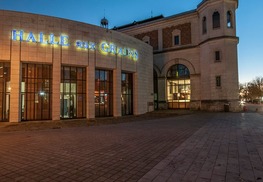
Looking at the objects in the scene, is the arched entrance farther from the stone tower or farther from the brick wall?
the brick wall

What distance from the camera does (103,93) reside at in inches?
870

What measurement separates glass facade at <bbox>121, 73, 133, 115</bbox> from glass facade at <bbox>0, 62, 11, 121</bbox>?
12111 millimetres

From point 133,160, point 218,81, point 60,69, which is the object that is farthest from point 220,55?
point 133,160

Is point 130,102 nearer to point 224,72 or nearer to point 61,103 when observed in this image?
point 61,103

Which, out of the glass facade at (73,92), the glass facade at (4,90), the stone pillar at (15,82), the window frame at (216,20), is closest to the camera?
the stone pillar at (15,82)

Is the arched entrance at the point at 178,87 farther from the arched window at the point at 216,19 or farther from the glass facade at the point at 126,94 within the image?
the glass facade at the point at 126,94

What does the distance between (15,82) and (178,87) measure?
25.9m

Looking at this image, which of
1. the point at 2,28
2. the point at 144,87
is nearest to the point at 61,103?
the point at 2,28

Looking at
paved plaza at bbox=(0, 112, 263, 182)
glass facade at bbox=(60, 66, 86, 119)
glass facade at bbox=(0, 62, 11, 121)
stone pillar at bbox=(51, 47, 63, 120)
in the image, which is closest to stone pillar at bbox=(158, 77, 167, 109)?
glass facade at bbox=(60, 66, 86, 119)

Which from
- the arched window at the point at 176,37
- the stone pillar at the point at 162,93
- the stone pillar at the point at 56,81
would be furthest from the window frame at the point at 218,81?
the stone pillar at the point at 56,81

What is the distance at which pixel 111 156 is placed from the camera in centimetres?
660

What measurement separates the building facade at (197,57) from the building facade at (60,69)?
39.8ft

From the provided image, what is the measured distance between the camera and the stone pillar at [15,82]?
16.7 metres

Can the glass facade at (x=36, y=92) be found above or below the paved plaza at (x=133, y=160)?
above
